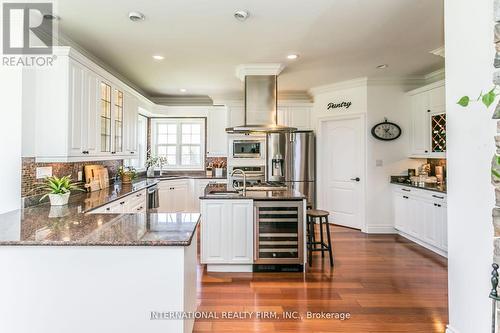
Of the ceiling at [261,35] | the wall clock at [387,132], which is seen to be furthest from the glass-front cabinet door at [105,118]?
the wall clock at [387,132]

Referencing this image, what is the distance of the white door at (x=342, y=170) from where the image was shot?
16.9 ft

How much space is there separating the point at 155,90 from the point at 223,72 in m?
1.97

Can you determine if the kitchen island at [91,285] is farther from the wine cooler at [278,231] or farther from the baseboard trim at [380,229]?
the baseboard trim at [380,229]

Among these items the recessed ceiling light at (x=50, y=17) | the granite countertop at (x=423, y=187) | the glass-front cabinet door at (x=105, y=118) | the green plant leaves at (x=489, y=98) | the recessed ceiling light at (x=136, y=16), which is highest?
the recessed ceiling light at (x=136, y=16)

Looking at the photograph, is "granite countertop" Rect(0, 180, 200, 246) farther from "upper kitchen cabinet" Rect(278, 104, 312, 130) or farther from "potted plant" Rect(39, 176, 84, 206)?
"upper kitchen cabinet" Rect(278, 104, 312, 130)

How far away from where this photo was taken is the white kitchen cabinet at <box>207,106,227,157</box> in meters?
6.19

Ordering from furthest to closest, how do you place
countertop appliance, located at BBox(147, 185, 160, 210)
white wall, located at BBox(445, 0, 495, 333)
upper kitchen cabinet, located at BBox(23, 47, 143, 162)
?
1. countertop appliance, located at BBox(147, 185, 160, 210)
2. upper kitchen cabinet, located at BBox(23, 47, 143, 162)
3. white wall, located at BBox(445, 0, 495, 333)

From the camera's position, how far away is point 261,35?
3.22 m

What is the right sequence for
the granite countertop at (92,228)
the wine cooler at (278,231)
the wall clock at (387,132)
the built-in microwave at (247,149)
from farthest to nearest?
the built-in microwave at (247,149) < the wall clock at (387,132) < the wine cooler at (278,231) < the granite countertop at (92,228)

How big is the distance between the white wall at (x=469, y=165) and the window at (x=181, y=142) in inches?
208

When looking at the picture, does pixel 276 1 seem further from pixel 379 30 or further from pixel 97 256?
pixel 97 256

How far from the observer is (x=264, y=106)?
429 cm

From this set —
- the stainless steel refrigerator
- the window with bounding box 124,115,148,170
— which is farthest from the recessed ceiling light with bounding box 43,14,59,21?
the stainless steel refrigerator

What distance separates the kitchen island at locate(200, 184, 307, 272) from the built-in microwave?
2493mm
